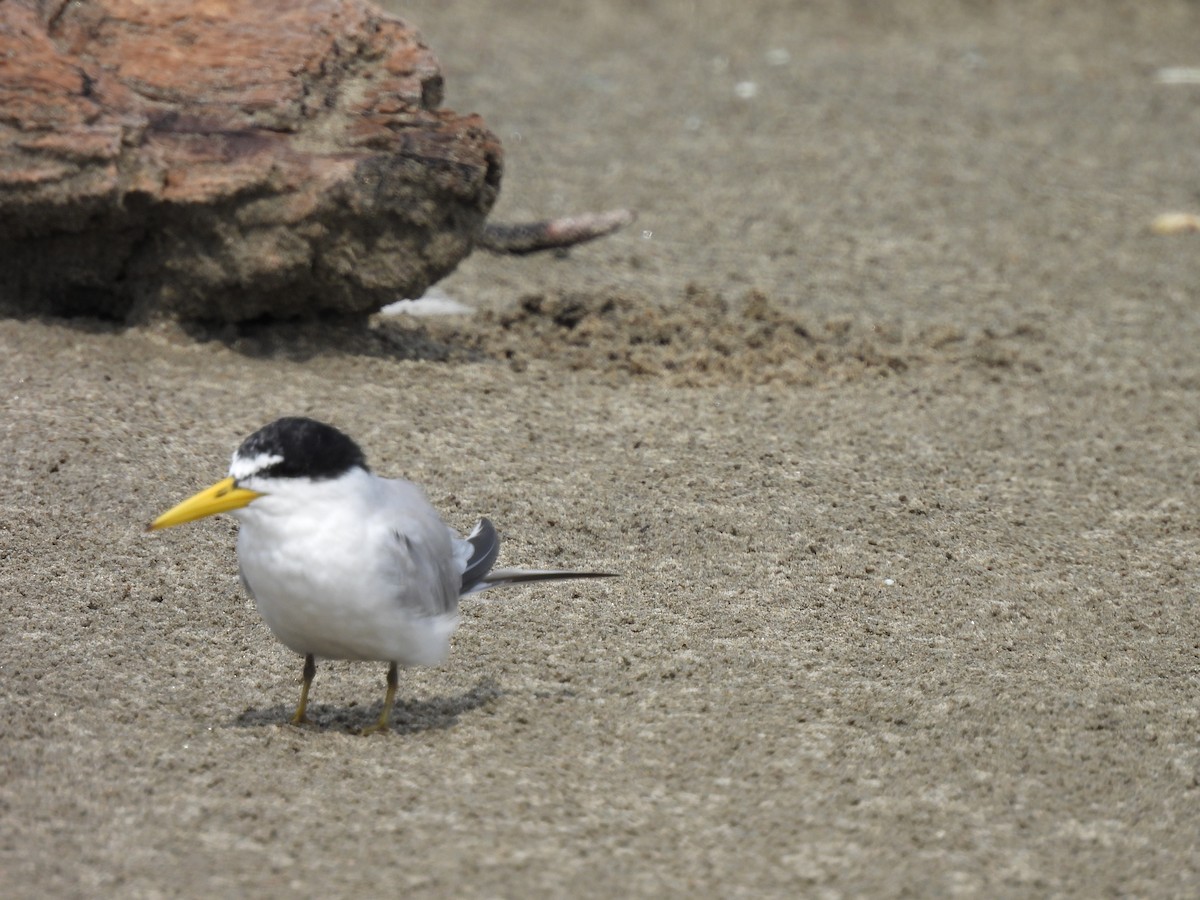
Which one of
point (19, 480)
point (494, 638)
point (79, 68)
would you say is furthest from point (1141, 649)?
point (79, 68)

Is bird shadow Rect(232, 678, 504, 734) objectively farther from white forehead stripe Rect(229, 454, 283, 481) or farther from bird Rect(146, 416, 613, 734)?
white forehead stripe Rect(229, 454, 283, 481)

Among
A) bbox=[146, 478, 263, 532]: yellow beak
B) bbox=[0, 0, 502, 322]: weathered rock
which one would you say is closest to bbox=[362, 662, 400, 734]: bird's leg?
bbox=[146, 478, 263, 532]: yellow beak

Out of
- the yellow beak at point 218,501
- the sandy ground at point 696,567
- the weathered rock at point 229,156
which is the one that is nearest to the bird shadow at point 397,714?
the sandy ground at point 696,567

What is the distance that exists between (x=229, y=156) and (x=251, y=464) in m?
2.53

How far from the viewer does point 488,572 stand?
4113 mm

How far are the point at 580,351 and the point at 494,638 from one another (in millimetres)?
2361

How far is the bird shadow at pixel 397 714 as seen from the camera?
3.91 metres

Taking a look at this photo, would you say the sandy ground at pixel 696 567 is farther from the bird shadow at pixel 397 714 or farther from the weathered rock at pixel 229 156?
the weathered rock at pixel 229 156

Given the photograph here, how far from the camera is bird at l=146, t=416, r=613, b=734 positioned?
3564 mm

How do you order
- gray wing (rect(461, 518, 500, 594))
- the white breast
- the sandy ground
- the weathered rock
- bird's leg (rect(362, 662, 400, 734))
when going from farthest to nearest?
the weathered rock
gray wing (rect(461, 518, 500, 594))
bird's leg (rect(362, 662, 400, 734))
the white breast
the sandy ground

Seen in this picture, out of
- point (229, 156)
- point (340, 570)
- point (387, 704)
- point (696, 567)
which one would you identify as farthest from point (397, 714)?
point (229, 156)

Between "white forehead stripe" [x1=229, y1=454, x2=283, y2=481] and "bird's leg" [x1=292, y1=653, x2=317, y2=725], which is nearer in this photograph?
"white forehead stripe" [x1=229, y1=454, x2=283, y2=481]

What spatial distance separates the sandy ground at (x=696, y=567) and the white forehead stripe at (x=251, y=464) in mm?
674

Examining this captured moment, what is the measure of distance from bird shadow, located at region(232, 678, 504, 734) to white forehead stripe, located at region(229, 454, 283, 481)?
69cm
